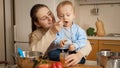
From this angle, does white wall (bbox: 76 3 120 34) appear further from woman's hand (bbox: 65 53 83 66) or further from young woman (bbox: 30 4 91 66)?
woman's hand (bbox: 65 53 83 66)

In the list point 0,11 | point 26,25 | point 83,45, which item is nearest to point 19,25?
point 26,25

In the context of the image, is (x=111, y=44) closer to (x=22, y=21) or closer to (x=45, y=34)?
(x=22, y=21)

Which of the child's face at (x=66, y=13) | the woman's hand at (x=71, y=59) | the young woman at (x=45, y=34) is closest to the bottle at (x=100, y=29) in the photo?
the young woman at (x=45, y=34)

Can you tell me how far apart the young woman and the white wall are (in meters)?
1.79

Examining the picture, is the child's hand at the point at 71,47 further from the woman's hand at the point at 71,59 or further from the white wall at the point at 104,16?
the white wall at the point at 104,16

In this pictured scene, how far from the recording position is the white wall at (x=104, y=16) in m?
3.12

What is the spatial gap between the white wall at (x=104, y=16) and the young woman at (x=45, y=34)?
5.89 feet

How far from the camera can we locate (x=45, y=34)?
4.23ft

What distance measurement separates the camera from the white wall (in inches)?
123

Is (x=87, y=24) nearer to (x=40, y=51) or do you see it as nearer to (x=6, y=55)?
(x=6, y=55)

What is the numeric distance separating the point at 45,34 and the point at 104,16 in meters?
2.07

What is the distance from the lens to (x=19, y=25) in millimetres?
2895

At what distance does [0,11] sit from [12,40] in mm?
456

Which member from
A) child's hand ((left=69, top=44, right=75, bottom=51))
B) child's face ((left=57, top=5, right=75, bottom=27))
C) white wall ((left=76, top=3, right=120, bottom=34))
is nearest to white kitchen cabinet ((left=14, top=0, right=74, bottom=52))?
white wall ((left=76, top=3, right=120, bottom=34))
